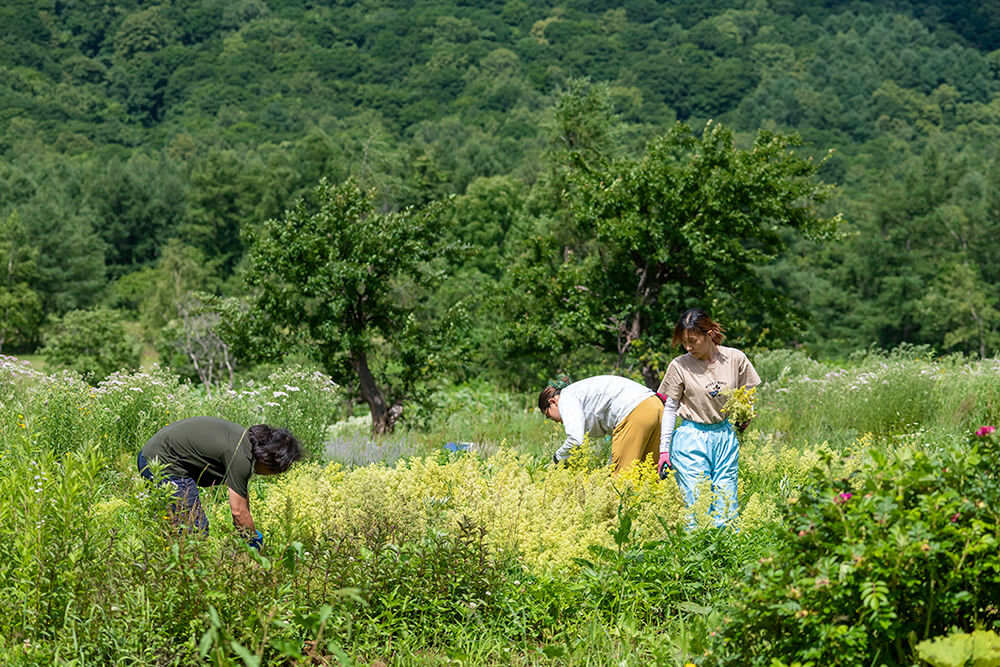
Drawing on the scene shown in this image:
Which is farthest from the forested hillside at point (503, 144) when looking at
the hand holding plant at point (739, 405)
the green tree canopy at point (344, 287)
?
the hand holding plant at point (739, 405)

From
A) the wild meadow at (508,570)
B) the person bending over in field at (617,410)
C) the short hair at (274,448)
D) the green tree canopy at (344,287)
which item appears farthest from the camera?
the green tree canopy at (344,287)

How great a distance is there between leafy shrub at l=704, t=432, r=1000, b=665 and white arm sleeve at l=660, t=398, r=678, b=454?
218 cm

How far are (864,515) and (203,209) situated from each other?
5522 cm

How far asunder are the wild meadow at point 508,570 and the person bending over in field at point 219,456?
17cm

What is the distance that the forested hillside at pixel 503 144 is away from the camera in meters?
17.2

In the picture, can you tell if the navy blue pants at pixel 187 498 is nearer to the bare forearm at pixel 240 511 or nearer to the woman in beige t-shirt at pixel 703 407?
the bare forearm at pixel 240 511

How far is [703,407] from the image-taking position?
510 centimetres

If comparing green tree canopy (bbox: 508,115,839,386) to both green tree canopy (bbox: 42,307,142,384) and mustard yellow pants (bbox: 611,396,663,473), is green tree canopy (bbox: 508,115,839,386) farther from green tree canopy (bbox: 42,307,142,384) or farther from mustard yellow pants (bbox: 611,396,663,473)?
green tree canopy (bbox: 42,307,142,384)

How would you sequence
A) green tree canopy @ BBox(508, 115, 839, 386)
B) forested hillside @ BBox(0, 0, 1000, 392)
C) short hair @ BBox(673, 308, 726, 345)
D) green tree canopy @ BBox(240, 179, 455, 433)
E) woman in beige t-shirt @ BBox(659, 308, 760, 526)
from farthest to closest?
forested hillside @ BBox(0, 0, 1000, 392), green tree canopy @ BBox(508, 115, 839, 386), green tree canopy @ BBox(240, 179, 455, 433), woman in beige t-shirt @ BBox(659, 308, 760, 526), short hair @ BBox(673, 308, 726, 345)

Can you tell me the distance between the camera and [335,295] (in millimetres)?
11242

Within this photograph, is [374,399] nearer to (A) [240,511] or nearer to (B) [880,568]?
(A) [240,511]

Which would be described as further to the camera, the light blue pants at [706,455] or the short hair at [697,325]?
the light blue pants at [706,455]

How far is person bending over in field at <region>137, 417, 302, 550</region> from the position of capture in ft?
14.5

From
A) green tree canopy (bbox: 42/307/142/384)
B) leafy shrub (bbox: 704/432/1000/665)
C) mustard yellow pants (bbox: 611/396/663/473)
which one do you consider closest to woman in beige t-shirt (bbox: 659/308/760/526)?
mustard yellow pants (bbox: 611/396/663/473)
